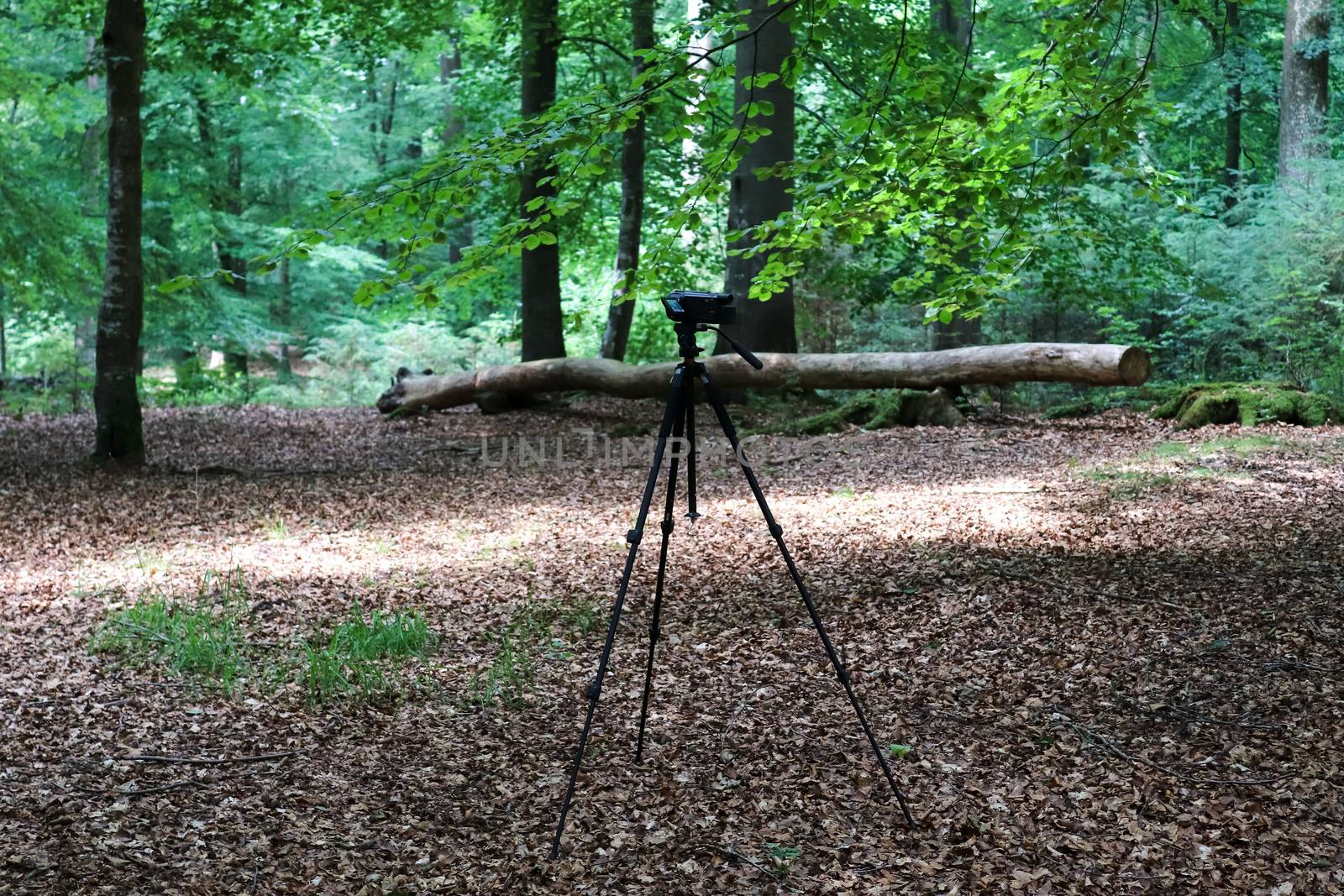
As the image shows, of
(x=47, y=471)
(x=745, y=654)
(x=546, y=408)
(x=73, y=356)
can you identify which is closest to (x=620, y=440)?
(x=546, y=408)

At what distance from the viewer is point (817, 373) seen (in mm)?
11859

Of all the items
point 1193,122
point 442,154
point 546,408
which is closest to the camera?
point 442,154

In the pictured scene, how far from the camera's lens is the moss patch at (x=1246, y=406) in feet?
33.4

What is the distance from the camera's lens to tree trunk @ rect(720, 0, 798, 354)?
450 inches

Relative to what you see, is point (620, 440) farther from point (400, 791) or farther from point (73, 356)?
point (73, 356)

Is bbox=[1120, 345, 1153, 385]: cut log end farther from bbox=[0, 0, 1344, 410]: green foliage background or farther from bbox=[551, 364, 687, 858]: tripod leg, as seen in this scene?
bbox=[551, 364, 687, 858]: tripod leg

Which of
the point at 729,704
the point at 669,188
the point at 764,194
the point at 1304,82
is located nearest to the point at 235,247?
the point at 669,188

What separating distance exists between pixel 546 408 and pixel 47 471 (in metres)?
5.61

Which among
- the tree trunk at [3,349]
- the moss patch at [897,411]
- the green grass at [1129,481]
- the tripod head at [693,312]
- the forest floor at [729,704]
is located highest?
the tree trunk at [3,349]

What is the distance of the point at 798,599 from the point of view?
5520 millimetres

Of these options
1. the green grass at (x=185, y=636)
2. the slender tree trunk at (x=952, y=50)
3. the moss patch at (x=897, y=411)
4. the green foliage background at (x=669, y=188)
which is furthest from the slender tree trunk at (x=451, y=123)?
the green grass at (x=185, y=636)

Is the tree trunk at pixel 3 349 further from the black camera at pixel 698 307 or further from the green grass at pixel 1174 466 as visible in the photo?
the black camera at pixel 698 307

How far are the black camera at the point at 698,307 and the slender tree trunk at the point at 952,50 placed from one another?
908cm

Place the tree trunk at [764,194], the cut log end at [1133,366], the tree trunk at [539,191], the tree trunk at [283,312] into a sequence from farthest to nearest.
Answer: the tree trunk at [283,312]
the tree trunk at [539,191]
the tree trunk at [764,194]
the cut log end at [1133,366]
